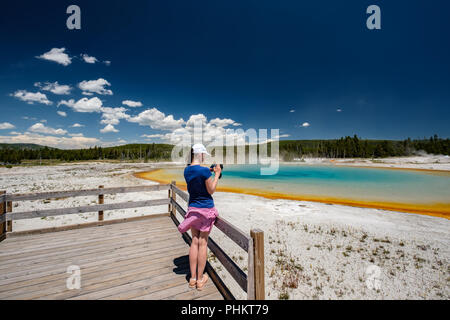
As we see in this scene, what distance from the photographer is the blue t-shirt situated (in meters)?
2.89

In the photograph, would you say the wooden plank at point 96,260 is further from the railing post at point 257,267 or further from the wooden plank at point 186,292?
the railing post at point 257,267

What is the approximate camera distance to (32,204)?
12367 millimetres

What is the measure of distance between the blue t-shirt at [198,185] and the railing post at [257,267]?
101cm

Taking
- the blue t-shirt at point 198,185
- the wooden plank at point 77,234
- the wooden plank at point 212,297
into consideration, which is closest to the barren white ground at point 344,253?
the wooden plank at point 212,297

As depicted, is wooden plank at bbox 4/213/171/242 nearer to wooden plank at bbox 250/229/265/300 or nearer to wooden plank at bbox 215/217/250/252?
wooden plank at bbox 215/217/250/252

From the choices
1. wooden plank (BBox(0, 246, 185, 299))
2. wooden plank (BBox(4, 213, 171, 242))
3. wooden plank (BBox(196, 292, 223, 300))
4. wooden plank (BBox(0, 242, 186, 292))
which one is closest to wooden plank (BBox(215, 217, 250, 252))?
wooden plank (BBox(196, 292, 223, 300))

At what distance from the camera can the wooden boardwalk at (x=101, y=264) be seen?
3.17 meters

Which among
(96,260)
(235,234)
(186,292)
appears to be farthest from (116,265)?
(235,234)

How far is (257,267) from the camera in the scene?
239 cm

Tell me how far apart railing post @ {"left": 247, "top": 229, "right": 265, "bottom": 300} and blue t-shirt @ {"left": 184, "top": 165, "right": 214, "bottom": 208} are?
3.31 feet

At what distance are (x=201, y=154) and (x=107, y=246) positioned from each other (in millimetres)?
3920

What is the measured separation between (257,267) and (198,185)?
1.42 m
